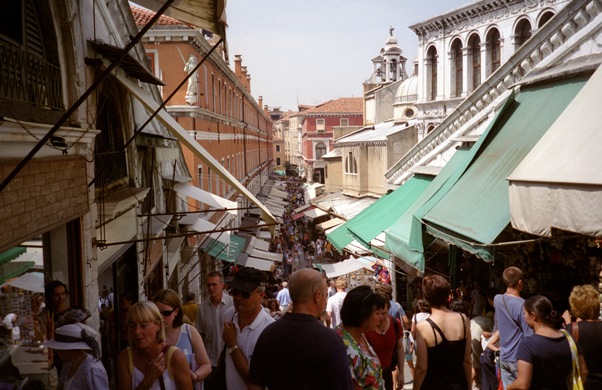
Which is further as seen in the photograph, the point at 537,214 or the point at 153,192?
the point at 153,192

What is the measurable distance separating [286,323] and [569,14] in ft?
25.7

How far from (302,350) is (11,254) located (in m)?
2.84

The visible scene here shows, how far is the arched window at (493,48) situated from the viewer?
21.1 metres

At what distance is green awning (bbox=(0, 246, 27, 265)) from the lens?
14.8ft

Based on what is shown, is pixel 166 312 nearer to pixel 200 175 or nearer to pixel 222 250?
pixel 222 250

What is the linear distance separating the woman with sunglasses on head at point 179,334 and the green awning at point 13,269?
4.09ft

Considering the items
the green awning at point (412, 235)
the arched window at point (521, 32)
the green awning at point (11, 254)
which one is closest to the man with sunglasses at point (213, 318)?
the green awning at point (11, 254)

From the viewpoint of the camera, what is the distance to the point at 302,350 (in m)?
3.20

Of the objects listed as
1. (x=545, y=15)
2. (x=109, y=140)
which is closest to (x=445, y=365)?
(x=109, y=140)

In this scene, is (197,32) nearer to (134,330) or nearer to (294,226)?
(134,330)

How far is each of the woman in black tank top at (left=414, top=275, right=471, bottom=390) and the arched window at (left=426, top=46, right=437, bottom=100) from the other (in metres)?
20.0

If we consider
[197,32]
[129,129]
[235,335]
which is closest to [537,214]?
[235,335]

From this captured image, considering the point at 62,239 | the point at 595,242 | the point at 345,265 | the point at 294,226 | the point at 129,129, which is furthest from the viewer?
the point at 294,226

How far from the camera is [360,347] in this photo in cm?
377
